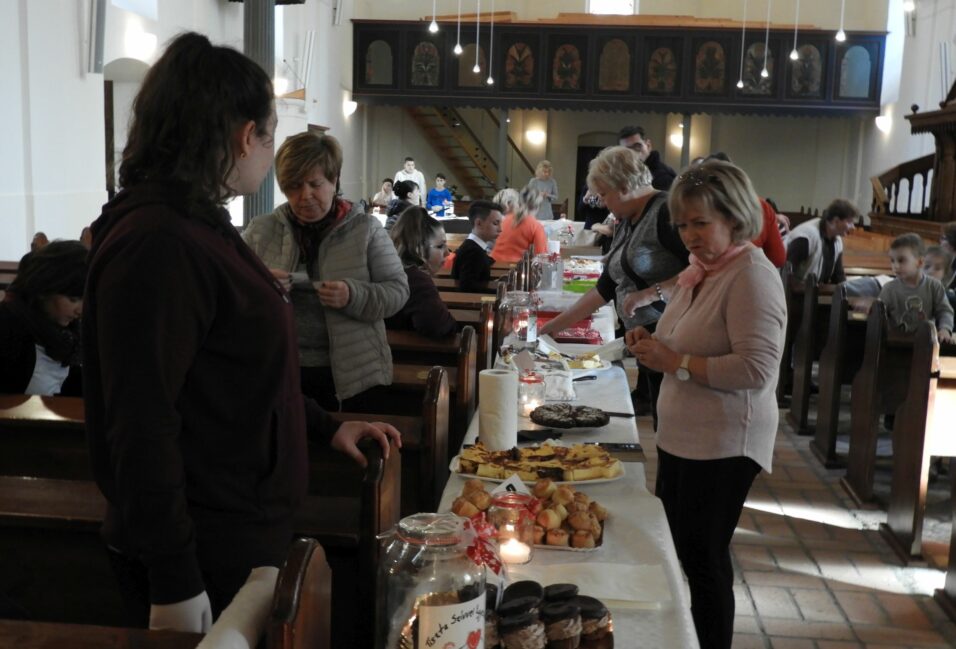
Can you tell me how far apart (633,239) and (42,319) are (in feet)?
7.03

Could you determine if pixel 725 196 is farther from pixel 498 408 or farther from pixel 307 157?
pixel 307 157

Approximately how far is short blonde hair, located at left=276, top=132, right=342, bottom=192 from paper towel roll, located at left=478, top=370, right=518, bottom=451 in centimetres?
73

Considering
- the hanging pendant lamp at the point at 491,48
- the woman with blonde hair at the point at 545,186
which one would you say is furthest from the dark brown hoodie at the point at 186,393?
the hanging pendant lamp at the point at 491,48

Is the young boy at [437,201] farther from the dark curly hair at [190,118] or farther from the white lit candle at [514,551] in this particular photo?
the dark curly hair at [190,118]

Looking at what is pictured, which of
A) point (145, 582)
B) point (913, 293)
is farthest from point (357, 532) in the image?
point (913, 293)

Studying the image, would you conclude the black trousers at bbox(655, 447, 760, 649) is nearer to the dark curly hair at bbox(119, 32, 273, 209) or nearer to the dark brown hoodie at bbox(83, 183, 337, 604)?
the dark brown hoodie at bbox(83, 183, 337, 604)

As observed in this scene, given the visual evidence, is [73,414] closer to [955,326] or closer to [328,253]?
[328,253]

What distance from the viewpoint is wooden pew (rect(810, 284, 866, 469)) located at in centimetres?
534

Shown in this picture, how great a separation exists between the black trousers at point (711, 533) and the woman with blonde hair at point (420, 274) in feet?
5.15

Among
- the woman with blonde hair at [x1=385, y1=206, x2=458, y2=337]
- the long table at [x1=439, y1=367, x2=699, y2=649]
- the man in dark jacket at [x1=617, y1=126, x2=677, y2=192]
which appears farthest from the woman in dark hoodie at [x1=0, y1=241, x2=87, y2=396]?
the man in dark jacket at [x1=617, y1=126, x2=677, y2=192]

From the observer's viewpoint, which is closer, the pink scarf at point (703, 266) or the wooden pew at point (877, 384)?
the pink scarf at point (703, 266)

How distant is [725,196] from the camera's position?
2311 millimetres

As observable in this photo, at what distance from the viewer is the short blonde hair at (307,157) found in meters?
2.52

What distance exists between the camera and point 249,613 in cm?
113
